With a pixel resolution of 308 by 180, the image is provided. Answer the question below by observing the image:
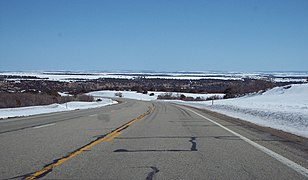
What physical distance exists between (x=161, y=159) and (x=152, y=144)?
229cm

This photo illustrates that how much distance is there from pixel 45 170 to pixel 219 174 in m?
3.25

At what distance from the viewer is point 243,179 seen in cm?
Answer: 626

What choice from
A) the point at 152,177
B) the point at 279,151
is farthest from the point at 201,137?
Result: the point at 152,177

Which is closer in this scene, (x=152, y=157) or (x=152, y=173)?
(x=152, y=173)

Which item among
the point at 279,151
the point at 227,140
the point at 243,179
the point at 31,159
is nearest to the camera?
the point at 243,179

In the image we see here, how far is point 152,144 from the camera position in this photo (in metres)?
10.3

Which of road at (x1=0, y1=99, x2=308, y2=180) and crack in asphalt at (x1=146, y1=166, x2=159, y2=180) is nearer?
crack in asphalt at (x1=146, y1=166, x2=159, y2=180)

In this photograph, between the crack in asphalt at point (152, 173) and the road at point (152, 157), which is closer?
the crack in asphalt at point (152, 173)

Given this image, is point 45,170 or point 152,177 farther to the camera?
point 45,170

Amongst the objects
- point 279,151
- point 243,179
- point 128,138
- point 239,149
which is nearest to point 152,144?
point 128,138

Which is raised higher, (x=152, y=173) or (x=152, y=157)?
(x=152, y=173)

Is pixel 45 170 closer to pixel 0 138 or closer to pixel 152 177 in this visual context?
pixel 152 177

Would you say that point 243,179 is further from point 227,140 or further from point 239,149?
point 227,140

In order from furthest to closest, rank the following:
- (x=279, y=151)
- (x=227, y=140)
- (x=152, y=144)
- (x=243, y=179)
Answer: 1. (x=227, y=140)
2. (x=152, y=144)
3. (x=279, y=151)
4. (x=243, y=179)
